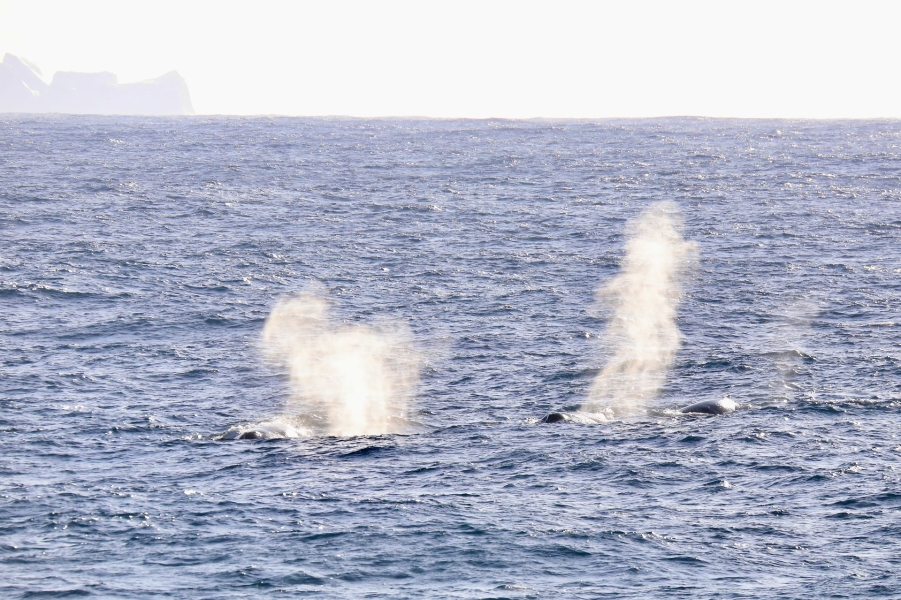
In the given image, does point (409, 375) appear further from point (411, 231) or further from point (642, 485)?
point (411, 231)

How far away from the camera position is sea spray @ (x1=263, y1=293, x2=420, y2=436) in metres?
67.6

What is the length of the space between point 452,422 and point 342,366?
1707cm

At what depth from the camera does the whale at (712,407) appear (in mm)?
65062

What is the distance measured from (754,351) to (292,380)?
111ft

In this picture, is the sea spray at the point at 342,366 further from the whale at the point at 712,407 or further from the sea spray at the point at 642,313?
the whale at the point at 712,407

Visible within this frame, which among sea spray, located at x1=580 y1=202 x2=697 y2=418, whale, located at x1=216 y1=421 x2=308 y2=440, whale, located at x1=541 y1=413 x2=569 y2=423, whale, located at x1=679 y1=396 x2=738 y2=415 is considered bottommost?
whale, located at x1=216 y1=421 x2=308 y2=440

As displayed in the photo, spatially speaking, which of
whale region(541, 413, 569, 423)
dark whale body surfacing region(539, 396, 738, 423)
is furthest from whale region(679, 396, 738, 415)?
whale region(541, 413, 569, 423)

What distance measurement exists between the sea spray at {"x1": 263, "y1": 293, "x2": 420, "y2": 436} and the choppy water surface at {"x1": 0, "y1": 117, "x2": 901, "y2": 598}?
164 cm

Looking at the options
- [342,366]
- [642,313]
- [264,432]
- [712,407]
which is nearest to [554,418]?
[712,407]

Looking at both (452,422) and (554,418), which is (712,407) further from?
(452,422)

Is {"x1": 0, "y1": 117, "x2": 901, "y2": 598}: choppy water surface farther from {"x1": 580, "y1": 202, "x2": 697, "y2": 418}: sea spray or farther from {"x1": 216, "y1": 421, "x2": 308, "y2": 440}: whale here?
{"x1": 580, "y1": 202, "x2": 697, "y2": 418}: sea spray

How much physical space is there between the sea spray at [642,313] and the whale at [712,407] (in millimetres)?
3622

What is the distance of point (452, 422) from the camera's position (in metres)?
64.3

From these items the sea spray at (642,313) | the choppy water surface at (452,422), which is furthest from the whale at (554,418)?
the sea spray at (642,313)
